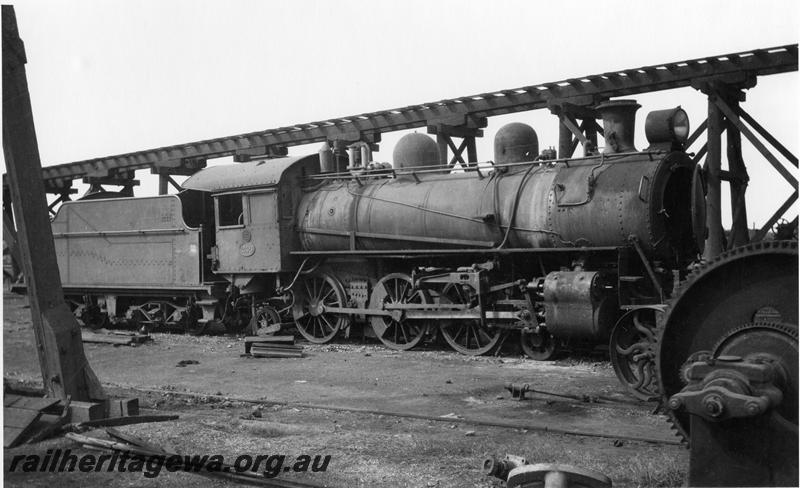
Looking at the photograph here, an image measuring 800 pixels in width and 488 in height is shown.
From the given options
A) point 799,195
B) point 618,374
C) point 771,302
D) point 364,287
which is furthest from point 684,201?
point 771,302

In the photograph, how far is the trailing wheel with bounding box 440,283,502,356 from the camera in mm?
11672

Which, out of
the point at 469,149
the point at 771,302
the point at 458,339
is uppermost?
the point at 469,149

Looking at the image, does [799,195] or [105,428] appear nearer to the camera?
[105,428]

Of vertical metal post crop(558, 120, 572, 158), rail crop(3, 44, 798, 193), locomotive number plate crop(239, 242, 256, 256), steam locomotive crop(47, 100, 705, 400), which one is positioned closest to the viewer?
steam locomotive crop(47, 100, 705, 400)

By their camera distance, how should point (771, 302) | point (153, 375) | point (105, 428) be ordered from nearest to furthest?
point (771, 302), point (105, 428), point (153, 375)

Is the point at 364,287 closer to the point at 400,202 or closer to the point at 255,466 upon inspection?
the point at 400,202

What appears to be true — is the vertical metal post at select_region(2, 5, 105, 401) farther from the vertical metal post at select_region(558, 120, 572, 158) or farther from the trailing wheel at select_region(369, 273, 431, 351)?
the vertical metal post at select_region(558, 120, 572, 158)

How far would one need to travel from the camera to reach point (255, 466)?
526cm

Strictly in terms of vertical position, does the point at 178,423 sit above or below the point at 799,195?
below

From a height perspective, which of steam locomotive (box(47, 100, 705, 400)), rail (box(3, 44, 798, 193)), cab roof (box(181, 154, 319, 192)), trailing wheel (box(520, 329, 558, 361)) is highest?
rail (box(3, 44, 798, 193))

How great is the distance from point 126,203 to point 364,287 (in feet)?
18.4

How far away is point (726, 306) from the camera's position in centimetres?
392

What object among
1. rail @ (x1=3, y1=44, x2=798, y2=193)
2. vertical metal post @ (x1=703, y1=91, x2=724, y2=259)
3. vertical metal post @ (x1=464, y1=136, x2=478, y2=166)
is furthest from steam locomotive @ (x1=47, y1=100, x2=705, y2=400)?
vertical metal post @ (x1=464, y1=136, x2=478, y2=166)

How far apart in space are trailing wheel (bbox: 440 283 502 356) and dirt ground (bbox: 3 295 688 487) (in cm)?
42
